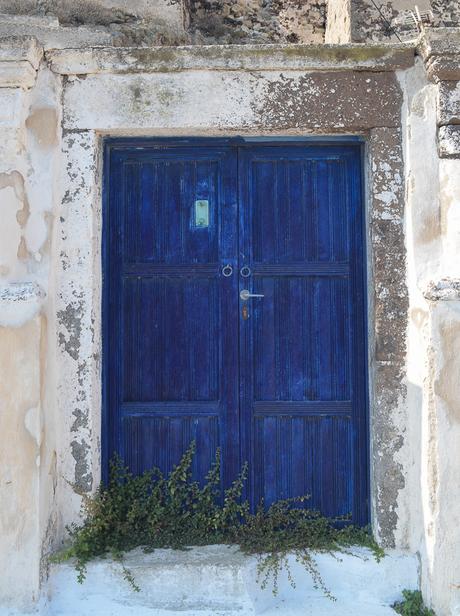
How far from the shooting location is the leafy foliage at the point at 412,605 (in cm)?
331

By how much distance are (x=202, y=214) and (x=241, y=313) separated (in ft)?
1.91

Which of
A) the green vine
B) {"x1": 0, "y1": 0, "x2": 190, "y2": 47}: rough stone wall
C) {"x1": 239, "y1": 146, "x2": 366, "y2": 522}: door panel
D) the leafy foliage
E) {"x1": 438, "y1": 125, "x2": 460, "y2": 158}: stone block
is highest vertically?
{"x1": 0, "y1": 0, "x2": 190, "y2": 47}: rough stone wall

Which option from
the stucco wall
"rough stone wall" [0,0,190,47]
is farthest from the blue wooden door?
"rough stone wall" [0,0,190,47]

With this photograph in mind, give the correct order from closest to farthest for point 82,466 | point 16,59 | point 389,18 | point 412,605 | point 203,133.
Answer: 1. point 412,605
2. point 16,59
3. point 82,466
4. point 203,133
5. point 389,18

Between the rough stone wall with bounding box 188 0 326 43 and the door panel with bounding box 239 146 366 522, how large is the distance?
2225 millimetres

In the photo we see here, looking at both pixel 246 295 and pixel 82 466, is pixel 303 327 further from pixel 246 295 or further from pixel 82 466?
pixel 82 466

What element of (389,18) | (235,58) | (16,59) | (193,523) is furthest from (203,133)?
(389,18)

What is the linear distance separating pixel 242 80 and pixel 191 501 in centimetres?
224

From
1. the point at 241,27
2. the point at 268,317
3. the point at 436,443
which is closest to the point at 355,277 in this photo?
the point at 268,317

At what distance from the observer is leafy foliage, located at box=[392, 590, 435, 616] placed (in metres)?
3.31

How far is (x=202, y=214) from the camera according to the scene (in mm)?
3873

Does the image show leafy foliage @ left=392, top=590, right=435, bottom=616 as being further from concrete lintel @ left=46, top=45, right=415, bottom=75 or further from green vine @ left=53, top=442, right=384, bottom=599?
concrete lintel @ left=46, top=45, right=415, bottom=75

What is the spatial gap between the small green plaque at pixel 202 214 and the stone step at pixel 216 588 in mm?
1723

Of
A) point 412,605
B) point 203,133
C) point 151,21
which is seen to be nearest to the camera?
point 412,605
